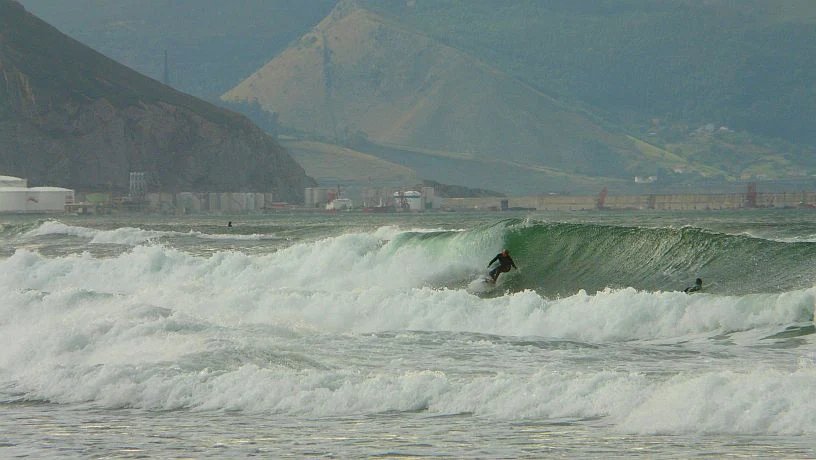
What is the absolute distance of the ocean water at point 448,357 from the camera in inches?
731

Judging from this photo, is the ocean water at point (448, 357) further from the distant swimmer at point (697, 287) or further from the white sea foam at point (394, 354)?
the distant swimmer at point (697, 287)

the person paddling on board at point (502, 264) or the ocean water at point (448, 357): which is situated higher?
the person paddling on board at point (502, 264)

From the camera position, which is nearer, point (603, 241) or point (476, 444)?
point (476, 444)

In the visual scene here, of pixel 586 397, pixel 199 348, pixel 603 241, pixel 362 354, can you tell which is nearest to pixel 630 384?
pixel 586 397

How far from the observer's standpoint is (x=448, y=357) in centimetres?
2608

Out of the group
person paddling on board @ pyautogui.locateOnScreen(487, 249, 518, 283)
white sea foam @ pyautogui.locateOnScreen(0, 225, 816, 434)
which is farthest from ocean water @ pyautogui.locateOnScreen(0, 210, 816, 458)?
person paddling on board @ pyautogui.locateOnScreen(487, 249, 518, 283)

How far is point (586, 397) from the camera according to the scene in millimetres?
20344

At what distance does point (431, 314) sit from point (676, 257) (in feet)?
32.5

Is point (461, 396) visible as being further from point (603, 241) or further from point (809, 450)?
point (603, 241)

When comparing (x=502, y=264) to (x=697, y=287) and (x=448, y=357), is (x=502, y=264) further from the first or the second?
(x=448, y=357)

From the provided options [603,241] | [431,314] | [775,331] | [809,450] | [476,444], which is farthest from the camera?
[603,241]

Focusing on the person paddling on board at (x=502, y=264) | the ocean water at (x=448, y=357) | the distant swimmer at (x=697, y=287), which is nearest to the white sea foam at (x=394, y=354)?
the ocean water at (x=448, y=357)

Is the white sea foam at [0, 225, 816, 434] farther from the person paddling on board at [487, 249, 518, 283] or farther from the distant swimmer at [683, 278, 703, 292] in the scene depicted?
the person paddling on board at [487, 249, 518, 283]

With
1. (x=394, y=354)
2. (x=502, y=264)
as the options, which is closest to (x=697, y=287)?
(x=502, y=264)
